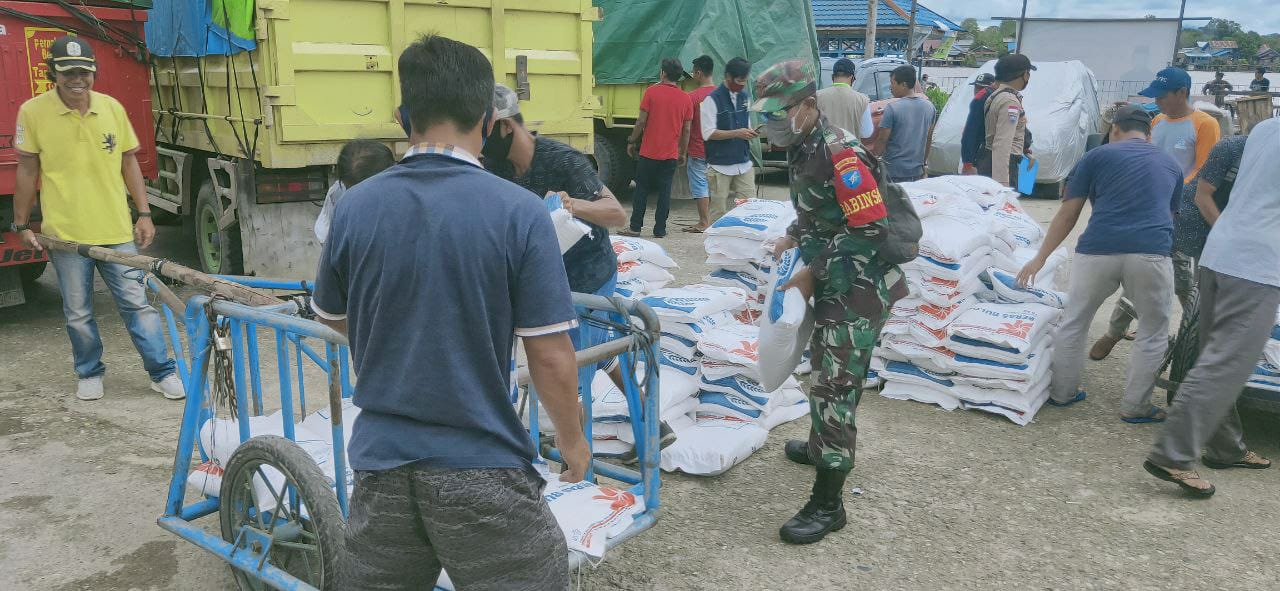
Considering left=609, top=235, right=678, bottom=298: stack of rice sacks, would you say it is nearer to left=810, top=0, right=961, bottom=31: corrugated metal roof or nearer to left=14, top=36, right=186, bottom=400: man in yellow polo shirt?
left=14, top=36, right=186, bottom=400: man in yellow polo shirt

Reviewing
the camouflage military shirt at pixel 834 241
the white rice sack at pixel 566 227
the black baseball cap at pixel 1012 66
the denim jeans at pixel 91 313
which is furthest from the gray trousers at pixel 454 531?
the black baseball cap at pixel 1012 66

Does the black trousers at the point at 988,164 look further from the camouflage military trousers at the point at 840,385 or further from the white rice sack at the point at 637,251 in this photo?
the camouflage military trousers at the point at 840,385

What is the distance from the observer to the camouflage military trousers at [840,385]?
3352 millimetres

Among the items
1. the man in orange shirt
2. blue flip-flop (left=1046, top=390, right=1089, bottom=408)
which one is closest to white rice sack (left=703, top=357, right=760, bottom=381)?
blue flip-flop (left=1046, top=390, right=1089, bottom=408)

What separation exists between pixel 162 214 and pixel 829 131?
7550 millimetres

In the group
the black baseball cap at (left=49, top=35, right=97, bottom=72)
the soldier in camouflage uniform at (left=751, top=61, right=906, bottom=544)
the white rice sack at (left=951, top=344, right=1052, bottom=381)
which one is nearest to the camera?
the soldier in camouflage uniform at (left=751, top=61, right=906, bottom=544)

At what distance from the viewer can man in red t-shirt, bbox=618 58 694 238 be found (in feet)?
29.5

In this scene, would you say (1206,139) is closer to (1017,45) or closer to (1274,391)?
(1274,391)

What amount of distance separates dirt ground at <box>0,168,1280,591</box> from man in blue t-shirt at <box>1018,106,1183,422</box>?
1.07 ft

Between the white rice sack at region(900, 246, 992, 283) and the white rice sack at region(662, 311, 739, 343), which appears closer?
the white rice sack at region(662, 311, 739, 343)

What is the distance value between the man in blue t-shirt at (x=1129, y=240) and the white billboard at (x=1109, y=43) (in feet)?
51.5

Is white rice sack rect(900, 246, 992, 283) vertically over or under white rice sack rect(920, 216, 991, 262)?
under

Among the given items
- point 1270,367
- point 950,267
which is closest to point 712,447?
point 950,267

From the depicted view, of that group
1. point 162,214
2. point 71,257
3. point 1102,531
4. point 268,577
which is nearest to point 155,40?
point 162,214
